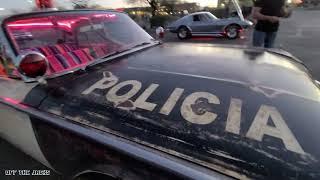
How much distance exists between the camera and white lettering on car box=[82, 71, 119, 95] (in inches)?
79.7

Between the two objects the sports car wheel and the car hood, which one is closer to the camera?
the car hood

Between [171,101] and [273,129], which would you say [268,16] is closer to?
[171,101]

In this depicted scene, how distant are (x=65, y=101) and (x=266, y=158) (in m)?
1.22

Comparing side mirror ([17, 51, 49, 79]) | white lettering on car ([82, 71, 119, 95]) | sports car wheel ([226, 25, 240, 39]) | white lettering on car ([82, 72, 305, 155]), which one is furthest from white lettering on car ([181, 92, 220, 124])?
sports car wheel ([226, 25, 240, 39])

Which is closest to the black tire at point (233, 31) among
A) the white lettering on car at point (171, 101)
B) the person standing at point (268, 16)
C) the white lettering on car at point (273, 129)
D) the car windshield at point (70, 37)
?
the person standing at point (268, 16)

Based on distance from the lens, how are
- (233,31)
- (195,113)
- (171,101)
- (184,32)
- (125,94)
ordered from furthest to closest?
(184,32) < (233,31) < (125,94) < (171,101) < (195,113)

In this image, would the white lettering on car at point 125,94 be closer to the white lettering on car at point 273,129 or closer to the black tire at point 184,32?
the white lettering on car at point 273,129

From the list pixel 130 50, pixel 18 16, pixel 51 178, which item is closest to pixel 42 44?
pixel 18 16

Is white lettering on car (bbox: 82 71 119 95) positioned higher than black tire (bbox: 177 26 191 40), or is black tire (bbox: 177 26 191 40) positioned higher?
white lettering on car (bbox: 82 71 119 95)

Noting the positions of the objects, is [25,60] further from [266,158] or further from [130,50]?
[266,158]

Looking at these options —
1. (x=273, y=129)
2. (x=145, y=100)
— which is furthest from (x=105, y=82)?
(x=273, y=129)

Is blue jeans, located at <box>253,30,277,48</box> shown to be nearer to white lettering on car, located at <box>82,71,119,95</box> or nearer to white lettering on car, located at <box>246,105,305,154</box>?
white lettering on car, located at <box>82,71,119,95</box>

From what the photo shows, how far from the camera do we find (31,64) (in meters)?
2.11

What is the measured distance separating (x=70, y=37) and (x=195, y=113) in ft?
4.99
